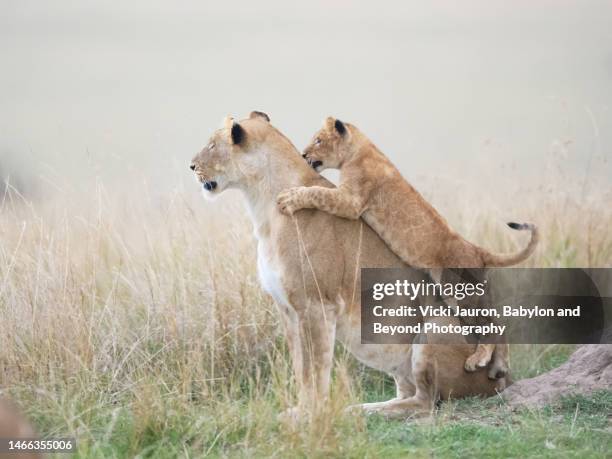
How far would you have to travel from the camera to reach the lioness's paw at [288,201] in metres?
6.50

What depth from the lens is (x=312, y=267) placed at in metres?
6.44

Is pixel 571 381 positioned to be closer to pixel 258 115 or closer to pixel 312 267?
pixel 312 267

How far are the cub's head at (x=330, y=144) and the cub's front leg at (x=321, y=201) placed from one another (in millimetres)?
358

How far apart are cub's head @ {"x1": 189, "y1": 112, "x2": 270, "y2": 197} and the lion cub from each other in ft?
1.69

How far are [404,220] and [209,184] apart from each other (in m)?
1.24

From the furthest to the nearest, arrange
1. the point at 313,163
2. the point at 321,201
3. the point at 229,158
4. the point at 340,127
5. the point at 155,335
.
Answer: the point at 155,335, the point at 313,163, the point at 340,127, the point at 229,158, the point at 321,201

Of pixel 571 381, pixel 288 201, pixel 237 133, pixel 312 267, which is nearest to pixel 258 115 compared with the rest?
pixel 237 133

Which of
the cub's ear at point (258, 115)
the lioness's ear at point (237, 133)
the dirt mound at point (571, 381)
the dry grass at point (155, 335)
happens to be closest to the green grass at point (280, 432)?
the dry grass at point (155, 335)

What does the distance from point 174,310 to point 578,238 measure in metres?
4.25

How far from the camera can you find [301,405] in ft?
18.7

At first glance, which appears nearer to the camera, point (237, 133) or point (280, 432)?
point (280, 432)

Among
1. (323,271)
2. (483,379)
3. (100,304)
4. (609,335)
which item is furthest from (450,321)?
(100,304)

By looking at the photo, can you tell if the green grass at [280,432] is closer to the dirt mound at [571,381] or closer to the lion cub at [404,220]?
the dirt mound at [571,381]

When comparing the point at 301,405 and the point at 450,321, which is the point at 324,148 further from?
the point at 301,405
